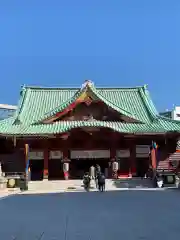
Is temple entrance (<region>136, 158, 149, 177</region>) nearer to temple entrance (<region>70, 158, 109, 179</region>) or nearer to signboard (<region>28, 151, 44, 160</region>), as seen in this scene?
temple entrance (<region>70, 158, 109, 179</region>)

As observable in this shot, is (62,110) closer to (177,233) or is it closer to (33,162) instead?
(33,162)

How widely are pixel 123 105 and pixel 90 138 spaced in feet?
22.8

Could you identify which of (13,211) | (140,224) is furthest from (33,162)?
(140,224)

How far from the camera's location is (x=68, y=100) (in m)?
33.3

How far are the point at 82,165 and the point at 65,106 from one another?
5488 millimetres

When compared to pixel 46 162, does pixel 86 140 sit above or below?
above

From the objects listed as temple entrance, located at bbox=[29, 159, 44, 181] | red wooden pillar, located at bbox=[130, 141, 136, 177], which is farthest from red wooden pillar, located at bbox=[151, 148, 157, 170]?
temple entrance, located at bbox=[29, 159, 44, 181]

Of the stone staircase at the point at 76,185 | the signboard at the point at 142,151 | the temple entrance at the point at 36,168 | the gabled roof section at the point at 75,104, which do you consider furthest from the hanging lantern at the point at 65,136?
the signboard at the point at 142,151

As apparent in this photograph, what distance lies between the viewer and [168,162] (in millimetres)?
32875

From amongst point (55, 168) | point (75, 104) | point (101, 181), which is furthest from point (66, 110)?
point (101, 181)

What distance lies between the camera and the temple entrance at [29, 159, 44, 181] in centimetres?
3303

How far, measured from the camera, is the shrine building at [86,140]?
31.1 m

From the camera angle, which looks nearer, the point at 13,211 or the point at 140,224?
the point at 140,224

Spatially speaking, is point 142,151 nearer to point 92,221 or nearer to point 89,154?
point 89,154
